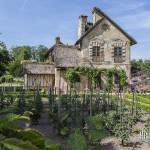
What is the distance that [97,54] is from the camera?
34469mm

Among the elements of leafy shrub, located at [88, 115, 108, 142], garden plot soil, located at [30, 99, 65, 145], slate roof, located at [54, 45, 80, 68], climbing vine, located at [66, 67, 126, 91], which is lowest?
garden plot soil, located at [30, 99, 65, 145]

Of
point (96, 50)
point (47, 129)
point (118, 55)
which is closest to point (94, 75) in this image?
point (96, 50)

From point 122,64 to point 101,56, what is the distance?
6.08 feet

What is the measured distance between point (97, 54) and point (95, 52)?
24 centimetres

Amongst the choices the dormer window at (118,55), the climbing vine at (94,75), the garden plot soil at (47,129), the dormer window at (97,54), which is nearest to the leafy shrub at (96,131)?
the garden plot soil at (47,129)

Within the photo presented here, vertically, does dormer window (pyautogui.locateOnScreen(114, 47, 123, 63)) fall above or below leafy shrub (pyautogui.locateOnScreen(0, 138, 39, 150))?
above

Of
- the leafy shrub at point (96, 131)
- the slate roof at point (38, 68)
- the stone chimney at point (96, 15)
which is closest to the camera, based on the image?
the leafy shrub at point (96, 131)

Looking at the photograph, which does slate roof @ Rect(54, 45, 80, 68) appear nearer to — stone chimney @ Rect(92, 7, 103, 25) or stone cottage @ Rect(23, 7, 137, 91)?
stone cottage @ Rect(23, 7, 137, 91)

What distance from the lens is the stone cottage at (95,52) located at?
33.7 m

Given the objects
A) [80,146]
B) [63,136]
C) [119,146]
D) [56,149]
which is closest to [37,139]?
[56,149]

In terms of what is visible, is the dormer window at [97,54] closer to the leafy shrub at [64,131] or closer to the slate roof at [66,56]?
the slate roof at [66,56]

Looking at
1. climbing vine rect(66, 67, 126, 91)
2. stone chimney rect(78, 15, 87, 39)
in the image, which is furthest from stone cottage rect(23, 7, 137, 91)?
stone chimney rect(78, 15, 87, 39)

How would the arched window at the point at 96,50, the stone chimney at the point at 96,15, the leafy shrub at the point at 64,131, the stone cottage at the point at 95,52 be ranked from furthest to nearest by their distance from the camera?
1. the arched window at the point at 96,50
2. the stone chimney at the point at 96,15
3. the stone cottage at the point at 95,52
4. the leafy shrub at the point at 64,131

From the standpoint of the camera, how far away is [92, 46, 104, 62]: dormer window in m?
34.3
